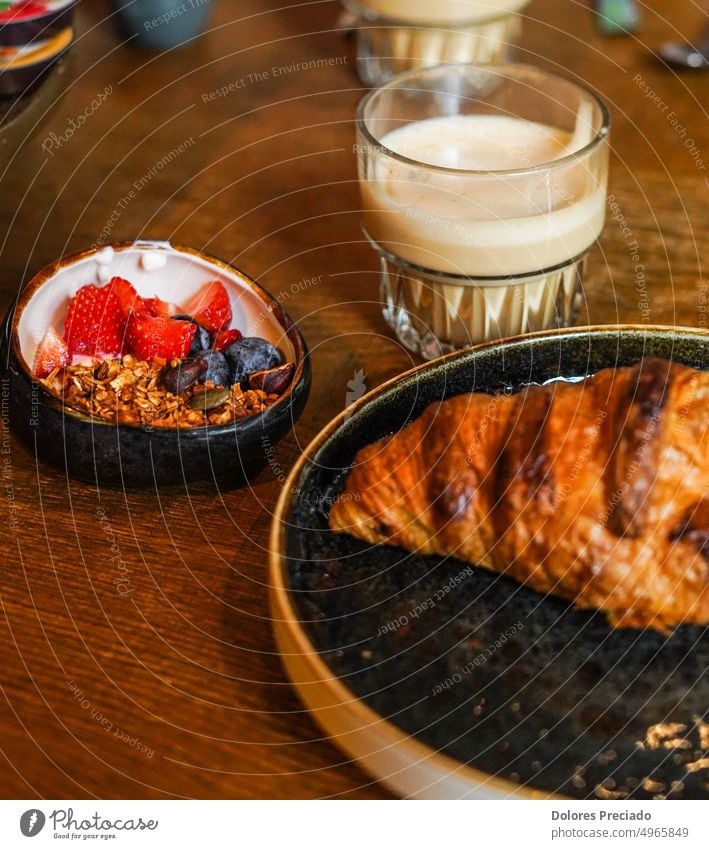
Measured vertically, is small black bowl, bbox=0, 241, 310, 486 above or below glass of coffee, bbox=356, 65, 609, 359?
below

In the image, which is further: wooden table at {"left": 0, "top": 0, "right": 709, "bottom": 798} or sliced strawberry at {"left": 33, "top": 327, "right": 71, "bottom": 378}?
sliced strawberry at {"left": 33, "top": 327, "right": 71, "bottom": 378}

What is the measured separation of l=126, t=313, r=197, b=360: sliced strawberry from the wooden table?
0.39 feet

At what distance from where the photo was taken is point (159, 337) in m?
0.81

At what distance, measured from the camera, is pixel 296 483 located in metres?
0.66

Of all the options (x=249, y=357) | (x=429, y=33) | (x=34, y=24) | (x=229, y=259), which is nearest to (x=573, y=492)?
(x=249, y=357)

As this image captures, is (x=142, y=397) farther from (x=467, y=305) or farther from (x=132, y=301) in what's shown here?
(x=467, y=305)

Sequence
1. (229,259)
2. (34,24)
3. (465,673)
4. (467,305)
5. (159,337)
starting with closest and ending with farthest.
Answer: (465,673), (159,337), (467,305), (229,259), (34,24)

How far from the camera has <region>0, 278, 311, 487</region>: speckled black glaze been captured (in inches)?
27.9

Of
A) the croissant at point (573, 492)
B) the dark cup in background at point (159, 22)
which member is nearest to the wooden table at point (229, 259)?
the dark cup in background at point (159, 22)

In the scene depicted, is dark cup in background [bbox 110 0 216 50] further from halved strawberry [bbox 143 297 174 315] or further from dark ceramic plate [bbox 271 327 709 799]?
dark ceramic plate [bbox 271 327 709 799]

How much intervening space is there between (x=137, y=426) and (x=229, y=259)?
16.2 inches

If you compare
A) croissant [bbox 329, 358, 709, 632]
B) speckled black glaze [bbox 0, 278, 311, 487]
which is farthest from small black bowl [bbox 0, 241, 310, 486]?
croissant [bbox 329, 358, 709, 632]

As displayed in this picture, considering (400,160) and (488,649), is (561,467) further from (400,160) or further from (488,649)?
(400,160)

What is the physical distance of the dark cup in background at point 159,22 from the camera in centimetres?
149
